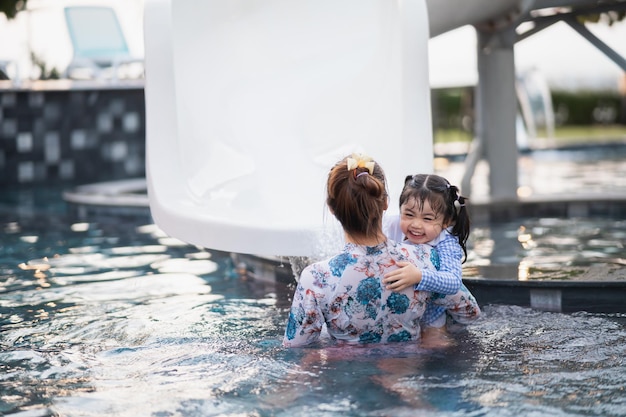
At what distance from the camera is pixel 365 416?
1.96 metres

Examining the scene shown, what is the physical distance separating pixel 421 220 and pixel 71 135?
5978mm

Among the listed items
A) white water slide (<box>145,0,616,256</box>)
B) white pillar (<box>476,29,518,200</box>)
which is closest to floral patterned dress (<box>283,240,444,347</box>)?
white water slide (<box>145,0,616,256</box>)

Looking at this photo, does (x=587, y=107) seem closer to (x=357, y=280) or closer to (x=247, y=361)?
(x=357, y=280)

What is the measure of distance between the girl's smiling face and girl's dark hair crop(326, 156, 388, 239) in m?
0.16

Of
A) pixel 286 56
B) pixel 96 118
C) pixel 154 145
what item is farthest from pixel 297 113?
pixel 96 118

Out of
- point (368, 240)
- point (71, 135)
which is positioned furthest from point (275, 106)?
point (71, 135)

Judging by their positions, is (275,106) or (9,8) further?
(9,8)

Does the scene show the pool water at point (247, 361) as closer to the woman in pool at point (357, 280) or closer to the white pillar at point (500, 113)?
the woman in pool at point (357, 280)

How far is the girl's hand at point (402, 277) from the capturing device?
2410mm

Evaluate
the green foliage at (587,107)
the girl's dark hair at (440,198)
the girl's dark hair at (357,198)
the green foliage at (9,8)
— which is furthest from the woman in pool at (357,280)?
the green foliage at (587,107)

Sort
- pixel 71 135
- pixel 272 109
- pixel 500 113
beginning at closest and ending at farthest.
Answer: pixel 272 109, pixel 500 113, pixel 71 135

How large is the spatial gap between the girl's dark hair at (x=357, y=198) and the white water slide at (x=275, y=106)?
0.96ft

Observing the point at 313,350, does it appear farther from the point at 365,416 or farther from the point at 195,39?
the point at 195,39

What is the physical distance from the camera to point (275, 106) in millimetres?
3957
